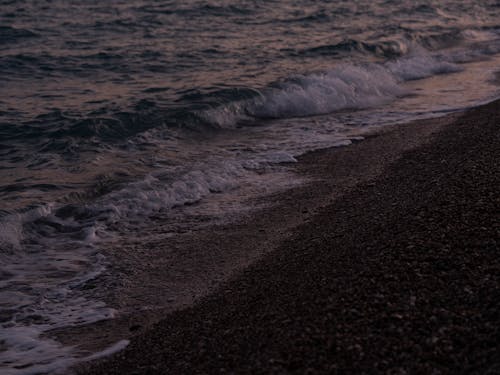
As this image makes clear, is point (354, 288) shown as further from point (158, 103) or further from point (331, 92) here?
point (331, 92)

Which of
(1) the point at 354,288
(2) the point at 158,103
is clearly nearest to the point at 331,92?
(2) the point at 158,103

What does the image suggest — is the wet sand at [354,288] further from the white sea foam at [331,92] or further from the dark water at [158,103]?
the white sea foam at [331,92]

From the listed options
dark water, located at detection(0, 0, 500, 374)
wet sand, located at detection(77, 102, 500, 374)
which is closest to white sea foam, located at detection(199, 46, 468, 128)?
dark water, located at detection(0, 0, 500, 374)

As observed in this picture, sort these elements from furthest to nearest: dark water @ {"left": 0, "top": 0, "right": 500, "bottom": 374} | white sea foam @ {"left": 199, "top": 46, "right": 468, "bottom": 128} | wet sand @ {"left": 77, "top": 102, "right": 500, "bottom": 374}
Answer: white sea foam @ {"left": 199, "top": 46, "right": 468, "bottom": 128}, dark water @ {"left": 0, "top": 0, "right": 500, "bottom": 374}, wet sand @ {"left": 77, "top": 102, "right": 500, "bottom": 374}

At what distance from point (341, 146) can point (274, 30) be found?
10.1m

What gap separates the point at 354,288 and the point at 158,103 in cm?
820

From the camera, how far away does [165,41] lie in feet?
56.3

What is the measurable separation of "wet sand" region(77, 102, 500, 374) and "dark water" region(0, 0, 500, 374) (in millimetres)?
954

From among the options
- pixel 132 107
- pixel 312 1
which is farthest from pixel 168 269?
pixel 312 1

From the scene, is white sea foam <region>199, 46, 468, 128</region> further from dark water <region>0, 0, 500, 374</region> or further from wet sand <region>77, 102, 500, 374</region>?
wet sand <region>77, 102, 500, 374</region>

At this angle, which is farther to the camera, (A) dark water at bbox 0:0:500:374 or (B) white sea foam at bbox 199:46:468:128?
(B) white sea foam at bbox 199:46:468:128

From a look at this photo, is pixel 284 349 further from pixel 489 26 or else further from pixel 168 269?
pixel 489 26

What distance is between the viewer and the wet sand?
3.46 meters

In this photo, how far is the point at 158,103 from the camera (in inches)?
462
